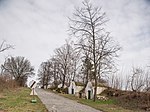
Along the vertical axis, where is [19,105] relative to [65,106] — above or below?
above

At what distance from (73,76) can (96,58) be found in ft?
99.1

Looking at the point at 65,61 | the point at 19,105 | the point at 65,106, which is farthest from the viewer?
the point at 65,61

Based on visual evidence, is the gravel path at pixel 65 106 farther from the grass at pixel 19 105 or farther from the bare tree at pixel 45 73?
the bare tree at pixel 45 73

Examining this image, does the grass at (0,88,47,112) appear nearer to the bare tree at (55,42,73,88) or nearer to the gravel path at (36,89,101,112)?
the gravel path at (36,89,101,112)

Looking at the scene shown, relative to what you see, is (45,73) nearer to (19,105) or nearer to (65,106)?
(65,106)

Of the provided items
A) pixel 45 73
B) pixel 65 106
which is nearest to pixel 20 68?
pixel 45 73

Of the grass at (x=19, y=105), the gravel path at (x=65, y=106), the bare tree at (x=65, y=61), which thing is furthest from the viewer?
the bare tree at (x=65, y=61)

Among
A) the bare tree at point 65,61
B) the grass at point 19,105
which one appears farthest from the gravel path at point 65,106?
the bare tree at point 65,61

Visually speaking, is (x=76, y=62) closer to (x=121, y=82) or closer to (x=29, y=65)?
(x=121, y=82)

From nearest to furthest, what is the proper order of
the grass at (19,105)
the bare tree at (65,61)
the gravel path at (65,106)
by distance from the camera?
the grass at (19,105) < the gravel path at (65,106) < the bare tree at (65,61)

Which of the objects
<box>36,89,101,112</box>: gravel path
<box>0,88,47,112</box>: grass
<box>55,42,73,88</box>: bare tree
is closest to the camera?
<box>0,88,47,112</box>: grass

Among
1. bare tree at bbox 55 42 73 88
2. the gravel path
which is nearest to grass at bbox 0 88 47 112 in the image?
the gravel path

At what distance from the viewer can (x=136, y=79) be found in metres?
36.9

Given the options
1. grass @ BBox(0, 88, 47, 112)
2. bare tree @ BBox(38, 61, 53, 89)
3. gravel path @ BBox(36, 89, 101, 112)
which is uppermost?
bare tree @ BBox(38, 61, 53, 89)
